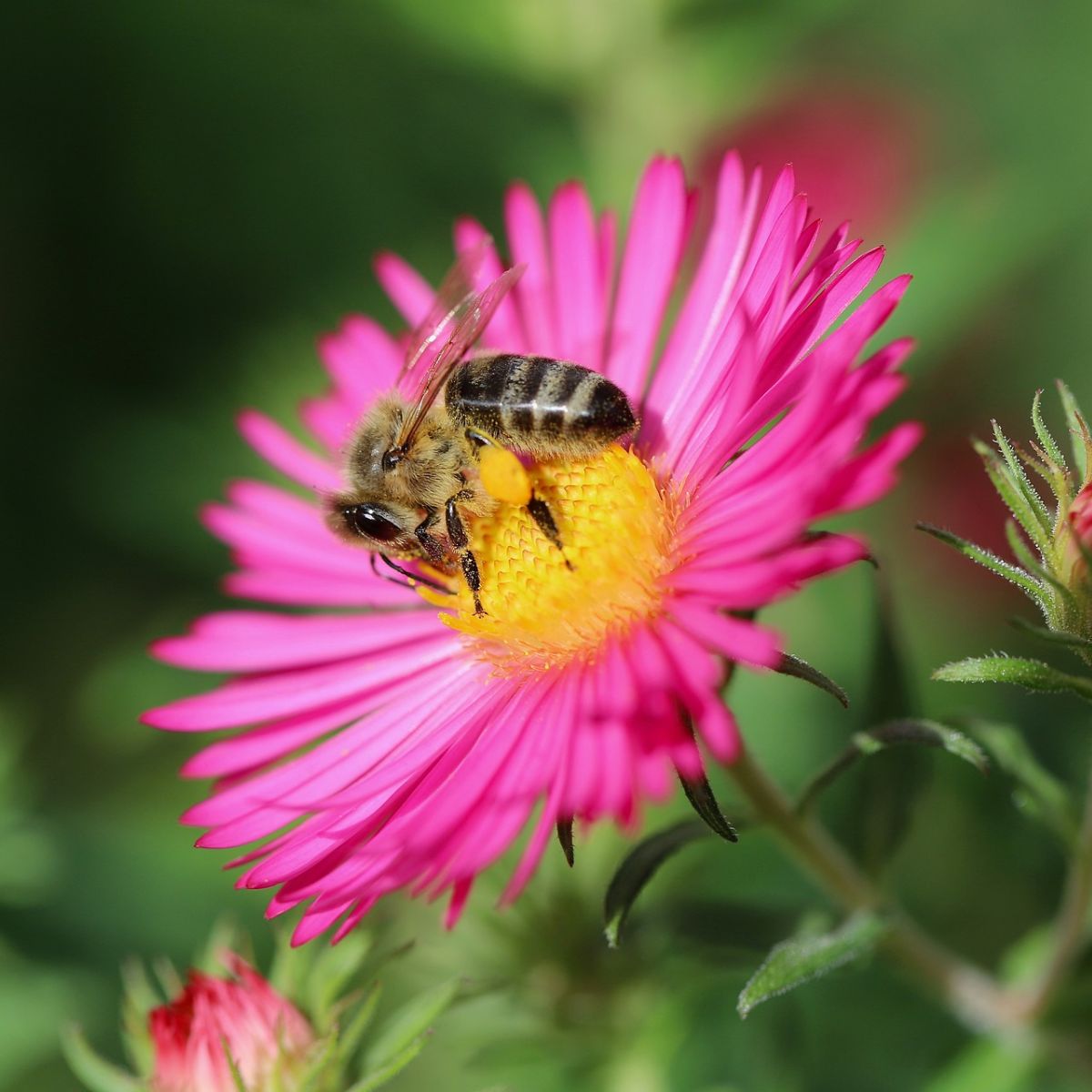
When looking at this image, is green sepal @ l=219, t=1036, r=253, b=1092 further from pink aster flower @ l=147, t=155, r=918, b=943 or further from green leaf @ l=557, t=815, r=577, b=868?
green leaf @ l=557, t=815, r=577, b=868

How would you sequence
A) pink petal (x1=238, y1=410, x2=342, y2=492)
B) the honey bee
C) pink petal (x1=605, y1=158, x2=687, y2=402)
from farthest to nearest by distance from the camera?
pink petal (x1=238, y1=410, x2=342, y2=492), pink petal (x1=605, y1=158, x2=687, y2=402), the honey bee

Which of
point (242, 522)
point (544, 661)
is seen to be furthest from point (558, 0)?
point (544, 661)

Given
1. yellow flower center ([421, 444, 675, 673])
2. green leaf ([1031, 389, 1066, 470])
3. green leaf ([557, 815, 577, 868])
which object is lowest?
green leaf ([557, 815, 577, 868])

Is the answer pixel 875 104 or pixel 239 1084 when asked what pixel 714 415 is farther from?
pixel 875 104

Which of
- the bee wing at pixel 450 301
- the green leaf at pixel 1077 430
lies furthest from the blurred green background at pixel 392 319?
the bee wing at pixel 450 301

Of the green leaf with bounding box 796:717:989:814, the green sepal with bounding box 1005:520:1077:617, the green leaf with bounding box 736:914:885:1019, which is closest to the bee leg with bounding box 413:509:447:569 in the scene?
the green leaf with bounding box 796:717:989:814

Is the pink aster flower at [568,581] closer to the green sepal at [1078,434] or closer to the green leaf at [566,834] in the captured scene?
the green leaf at [566,834]

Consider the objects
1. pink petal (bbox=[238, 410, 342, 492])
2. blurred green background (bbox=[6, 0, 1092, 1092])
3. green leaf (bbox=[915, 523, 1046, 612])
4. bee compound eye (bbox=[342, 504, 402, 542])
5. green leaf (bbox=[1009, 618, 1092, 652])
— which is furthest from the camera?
pink petal (bbox=[238, 410, 342, 492])
